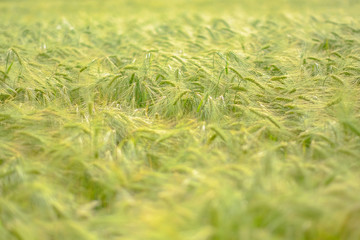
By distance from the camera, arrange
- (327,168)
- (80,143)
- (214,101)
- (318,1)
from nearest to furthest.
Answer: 1. (327,168)
2. (80,143)
3. (214,101)
4. (318,1)

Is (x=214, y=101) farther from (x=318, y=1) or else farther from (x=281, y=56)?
(x=318, y=1)

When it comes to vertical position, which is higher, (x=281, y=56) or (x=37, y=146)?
(x=281, y=56)

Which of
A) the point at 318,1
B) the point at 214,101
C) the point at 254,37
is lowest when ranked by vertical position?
the point at 214,101

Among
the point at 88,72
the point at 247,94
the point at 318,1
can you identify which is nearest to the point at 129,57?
the point at 88,72

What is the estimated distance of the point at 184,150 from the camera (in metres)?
1.85

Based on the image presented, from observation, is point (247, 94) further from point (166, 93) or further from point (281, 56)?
point (281, 56)

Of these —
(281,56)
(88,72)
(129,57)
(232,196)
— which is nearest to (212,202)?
(232,196)

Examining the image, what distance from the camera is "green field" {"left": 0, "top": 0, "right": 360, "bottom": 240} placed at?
4.38 feet

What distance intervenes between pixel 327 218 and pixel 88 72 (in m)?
2.20

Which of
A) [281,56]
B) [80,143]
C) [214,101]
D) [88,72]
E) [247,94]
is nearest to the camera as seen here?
[80,143]

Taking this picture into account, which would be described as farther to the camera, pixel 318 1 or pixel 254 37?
pixel 318 1

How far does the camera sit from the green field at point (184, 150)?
1.33m

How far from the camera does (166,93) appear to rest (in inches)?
104

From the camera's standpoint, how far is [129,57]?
3.54m
